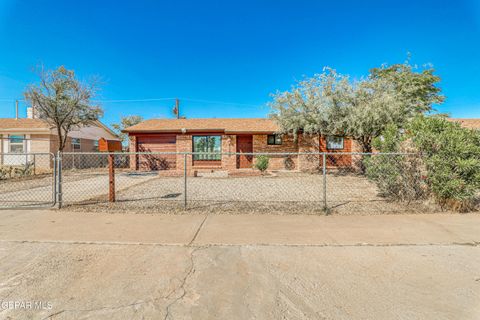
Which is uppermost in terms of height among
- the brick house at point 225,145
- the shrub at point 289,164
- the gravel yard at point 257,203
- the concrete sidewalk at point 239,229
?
the brick house at point 225,145

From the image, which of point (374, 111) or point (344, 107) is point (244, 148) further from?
point (374, 111)

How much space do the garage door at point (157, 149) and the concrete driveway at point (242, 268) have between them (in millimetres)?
11210

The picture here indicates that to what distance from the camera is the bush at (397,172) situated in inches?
227

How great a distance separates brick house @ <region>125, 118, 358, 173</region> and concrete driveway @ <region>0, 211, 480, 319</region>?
10571 mm

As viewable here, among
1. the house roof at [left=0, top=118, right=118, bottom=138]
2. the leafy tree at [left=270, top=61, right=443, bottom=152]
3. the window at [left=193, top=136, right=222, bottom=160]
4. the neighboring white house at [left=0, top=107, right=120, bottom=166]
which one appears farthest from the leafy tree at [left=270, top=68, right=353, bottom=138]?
the house roof at [left=0, top=118, right=118, bottom=138]

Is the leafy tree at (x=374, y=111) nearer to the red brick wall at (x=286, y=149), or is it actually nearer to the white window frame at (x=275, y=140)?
the red brick wall at (x=286, y=149)

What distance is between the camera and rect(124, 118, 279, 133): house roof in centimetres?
1508

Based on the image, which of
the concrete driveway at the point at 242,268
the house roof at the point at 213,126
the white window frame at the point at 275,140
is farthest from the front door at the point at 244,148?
the concrete driveway at the point at 242,268

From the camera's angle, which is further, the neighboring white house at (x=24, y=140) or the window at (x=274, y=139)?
the neighboring white house at (x=24, y=140)

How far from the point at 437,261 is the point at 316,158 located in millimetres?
12086

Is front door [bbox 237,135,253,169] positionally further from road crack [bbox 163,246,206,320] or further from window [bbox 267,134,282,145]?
Result: road crack [bbox 163,246,206,320]

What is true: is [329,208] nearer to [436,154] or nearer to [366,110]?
[436,154]

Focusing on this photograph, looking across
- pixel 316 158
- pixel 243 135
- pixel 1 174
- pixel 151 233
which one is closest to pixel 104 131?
pixel 1 174

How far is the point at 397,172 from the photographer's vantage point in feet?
19.5
